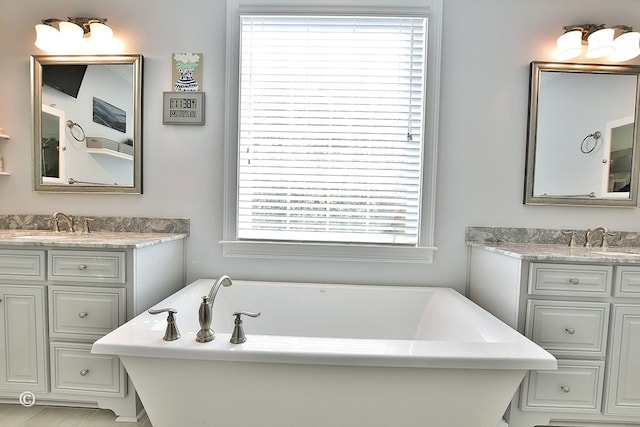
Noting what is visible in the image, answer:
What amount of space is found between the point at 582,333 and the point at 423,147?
1236mm

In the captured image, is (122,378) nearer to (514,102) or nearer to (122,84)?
(122,84)

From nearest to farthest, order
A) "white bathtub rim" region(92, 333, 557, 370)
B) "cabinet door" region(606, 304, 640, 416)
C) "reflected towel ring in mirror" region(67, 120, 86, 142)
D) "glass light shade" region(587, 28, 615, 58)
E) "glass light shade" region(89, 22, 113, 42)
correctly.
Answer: "white bathtub rim" region(92, 333, 557, 370)
"cabinet door" region(606, 304, 640, 416)
"glass light shade" region(587, 28, 615, 58)
"glass light shade" region(89, 22, 113, 42)
"reflected towel ring in mirror" region(67, 120, 86, 142)

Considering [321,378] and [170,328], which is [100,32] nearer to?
[170,328]

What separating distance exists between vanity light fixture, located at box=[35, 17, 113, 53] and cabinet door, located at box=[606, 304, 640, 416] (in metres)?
3.17

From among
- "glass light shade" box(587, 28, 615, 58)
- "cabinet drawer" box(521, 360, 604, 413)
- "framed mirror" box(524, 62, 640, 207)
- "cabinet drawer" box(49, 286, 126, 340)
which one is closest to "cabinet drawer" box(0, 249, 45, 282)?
"cabinet drawer" box(49, 286, 126, 340)

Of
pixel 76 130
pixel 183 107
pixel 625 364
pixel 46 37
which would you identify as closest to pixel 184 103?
pixel 183 107

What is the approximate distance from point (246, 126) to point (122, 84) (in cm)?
83

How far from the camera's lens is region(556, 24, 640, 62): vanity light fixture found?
1709mm

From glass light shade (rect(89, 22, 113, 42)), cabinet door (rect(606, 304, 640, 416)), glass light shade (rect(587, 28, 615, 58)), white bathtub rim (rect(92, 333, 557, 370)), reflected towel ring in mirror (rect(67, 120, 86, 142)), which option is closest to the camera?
white bathtub rim (rect(92, 333, 557, 370))

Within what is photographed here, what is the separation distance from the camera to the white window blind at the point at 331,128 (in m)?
1.85

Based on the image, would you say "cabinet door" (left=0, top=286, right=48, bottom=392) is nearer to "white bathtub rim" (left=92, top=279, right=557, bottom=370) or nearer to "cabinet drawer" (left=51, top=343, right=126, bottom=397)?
"cabinet drawer" (left=51, top=343, right=126, bottom=397)

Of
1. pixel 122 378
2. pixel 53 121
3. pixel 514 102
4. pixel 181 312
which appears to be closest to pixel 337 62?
pixel 514 102

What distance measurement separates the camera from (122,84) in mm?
1902

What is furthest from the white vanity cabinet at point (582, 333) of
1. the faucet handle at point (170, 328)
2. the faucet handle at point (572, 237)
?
the faucet handle at point (170, 328)
